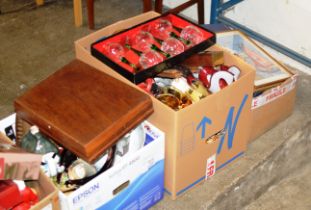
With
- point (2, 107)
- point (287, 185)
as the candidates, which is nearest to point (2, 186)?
point (2, 107)

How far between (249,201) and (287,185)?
23 cm

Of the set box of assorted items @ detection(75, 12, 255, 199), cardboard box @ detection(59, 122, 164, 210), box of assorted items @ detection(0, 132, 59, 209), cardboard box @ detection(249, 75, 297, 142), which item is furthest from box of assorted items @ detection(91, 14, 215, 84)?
box of assorted items @ detection(0, 132, 59, 209)

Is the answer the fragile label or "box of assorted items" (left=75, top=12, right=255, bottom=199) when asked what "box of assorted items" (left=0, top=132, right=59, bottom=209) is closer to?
"box of assorted items" (left=75, top=12, right=255, bottom=199)

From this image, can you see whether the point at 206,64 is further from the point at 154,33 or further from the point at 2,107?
the point at 2,107

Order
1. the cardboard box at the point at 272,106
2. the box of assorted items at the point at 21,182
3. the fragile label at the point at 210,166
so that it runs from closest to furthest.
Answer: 1. the box of assorted items at the point at 21,182
2. the fragile label at the point at 210,166
3. the cardboard box at the point at 272,106

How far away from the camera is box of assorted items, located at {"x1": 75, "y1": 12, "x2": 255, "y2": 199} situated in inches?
67.2

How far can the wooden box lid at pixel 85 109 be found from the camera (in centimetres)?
153

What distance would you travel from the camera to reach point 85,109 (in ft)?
5.32

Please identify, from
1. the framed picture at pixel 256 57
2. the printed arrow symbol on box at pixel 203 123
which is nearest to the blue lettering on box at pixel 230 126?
the printed arrow symbol on box at pixel 203 123

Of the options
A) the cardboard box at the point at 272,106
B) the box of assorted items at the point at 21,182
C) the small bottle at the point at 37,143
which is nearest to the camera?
the box of assorted items at the point at 21,182

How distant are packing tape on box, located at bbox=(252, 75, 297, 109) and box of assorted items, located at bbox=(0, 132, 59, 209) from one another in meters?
0.89

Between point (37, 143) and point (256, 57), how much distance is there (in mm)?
1061

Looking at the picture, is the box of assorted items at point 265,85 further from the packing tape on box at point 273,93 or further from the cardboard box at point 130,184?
the cardboard box at point 130,184

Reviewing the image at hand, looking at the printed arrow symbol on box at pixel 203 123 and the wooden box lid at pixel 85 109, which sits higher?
the wooden box lid at pixel 85 109
